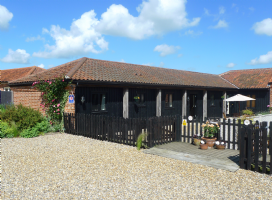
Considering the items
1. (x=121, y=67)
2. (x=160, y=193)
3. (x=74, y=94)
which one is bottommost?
(x=160, y=193)

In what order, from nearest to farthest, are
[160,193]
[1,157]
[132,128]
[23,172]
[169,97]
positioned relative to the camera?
1. [160,193]
2. [23,172]
3. [1,157]
4. [132,128]
5. [169,97]

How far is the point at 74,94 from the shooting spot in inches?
457

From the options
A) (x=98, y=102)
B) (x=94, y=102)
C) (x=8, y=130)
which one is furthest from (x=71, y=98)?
(x=8, y=130)

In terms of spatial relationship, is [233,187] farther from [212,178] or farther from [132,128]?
[132,128]

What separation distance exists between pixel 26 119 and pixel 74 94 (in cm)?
242

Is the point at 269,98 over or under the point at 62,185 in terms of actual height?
over

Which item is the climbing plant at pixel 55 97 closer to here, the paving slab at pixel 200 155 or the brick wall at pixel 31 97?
the brick wall at pixel 31 97

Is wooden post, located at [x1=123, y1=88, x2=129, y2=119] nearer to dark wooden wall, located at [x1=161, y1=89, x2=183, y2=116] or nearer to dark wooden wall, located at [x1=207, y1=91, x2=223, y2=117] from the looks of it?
dark wooden wall, located at [x1=161, y1=89, x2=183, y2=116]

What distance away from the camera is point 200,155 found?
23.9 feet

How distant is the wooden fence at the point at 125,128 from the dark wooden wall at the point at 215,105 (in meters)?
12.1

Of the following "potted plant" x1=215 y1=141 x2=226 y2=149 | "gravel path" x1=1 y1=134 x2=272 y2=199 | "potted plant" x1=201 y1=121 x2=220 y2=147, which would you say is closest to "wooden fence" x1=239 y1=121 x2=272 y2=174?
"gravel path" x1=1 y1=134 x2=272 y2=199

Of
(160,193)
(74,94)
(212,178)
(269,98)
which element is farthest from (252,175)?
(269,98)

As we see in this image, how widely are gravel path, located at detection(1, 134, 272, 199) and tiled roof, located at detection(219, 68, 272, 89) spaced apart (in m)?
19.4

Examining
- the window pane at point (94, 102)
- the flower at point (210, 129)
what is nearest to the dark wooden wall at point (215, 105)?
the window pane at point (94, 102)
